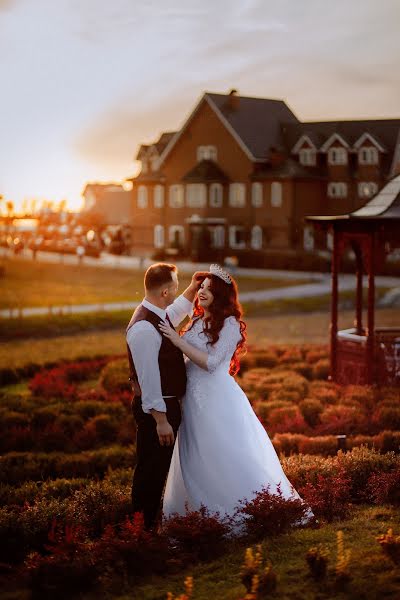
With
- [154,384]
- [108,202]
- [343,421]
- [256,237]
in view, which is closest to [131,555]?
[154,384]

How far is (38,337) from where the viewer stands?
2217 centimetres

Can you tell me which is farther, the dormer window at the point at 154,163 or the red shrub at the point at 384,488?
the dormer window at the point at 154,163

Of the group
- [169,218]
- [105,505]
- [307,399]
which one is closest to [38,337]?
[307,399]

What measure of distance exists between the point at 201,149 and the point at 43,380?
138 feet

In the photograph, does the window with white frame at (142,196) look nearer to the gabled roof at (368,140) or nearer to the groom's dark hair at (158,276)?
the gabled roof at (368,140)

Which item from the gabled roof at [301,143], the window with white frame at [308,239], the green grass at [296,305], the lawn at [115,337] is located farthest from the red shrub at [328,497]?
the gabled roof at [301,143]

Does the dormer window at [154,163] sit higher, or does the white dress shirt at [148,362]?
the dormer window at [154,163]

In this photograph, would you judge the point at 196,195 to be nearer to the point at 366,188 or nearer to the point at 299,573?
the point at 366,188

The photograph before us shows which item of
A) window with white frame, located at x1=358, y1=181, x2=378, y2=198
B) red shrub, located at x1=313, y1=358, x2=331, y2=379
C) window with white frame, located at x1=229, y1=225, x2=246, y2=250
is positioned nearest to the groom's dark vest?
red shrub, located at x1=313, y1=358, x2=331, y2=379

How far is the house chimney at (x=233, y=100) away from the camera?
2068 inches

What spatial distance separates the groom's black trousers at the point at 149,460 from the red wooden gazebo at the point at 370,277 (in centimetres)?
697

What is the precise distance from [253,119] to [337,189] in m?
7.74

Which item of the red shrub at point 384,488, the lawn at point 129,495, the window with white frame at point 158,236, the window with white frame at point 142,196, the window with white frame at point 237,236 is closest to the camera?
the lawn at point 129,495

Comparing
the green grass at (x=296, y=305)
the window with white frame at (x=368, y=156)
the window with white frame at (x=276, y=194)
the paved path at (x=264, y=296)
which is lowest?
the green grass at (x=296, y=305)
